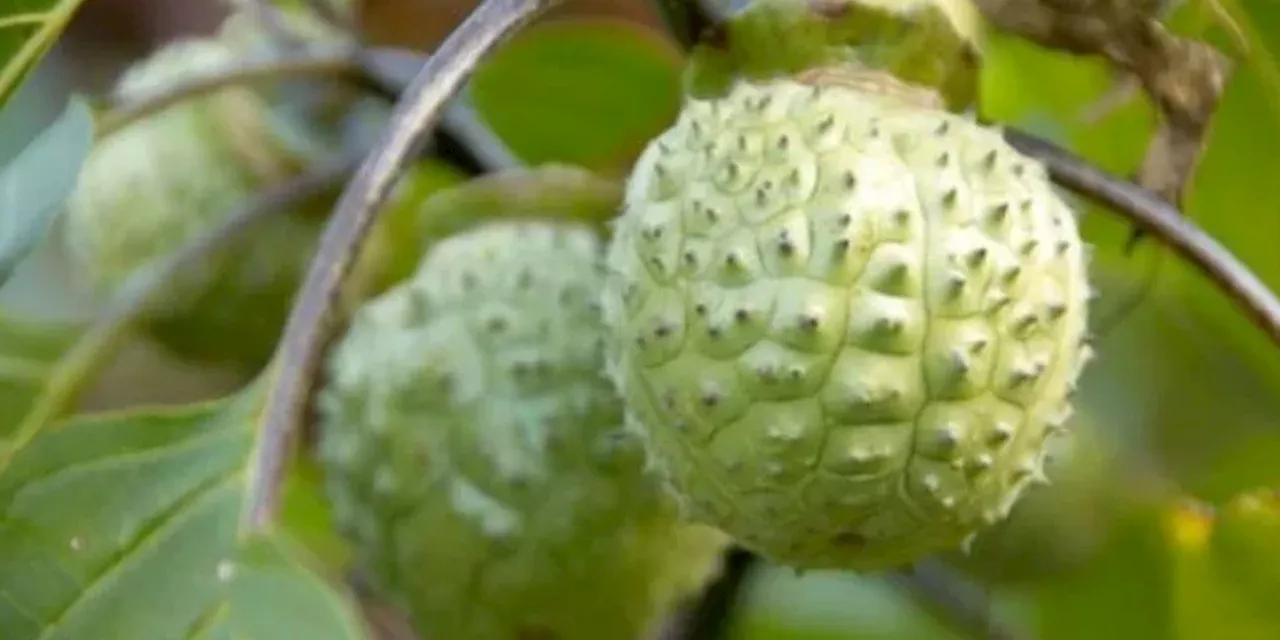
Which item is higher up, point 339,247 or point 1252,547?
point 339,247

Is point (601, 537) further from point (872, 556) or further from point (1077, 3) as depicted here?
point (1077, 3)

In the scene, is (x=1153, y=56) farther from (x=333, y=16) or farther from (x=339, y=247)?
A: (x=333, y=16)

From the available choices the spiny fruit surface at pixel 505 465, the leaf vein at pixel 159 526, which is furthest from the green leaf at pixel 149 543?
the spiny fruit surface at pixel 505 465

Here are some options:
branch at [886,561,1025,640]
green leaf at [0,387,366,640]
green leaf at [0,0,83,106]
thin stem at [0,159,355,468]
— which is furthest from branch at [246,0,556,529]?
branch at [886,561,1025,640]

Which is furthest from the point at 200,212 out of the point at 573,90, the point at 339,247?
the point at 339,247

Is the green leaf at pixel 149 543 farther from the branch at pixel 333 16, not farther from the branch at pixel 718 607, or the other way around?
the branch at pixel 333 16

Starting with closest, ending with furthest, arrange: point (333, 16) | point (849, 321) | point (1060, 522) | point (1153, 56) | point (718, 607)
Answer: point (849, 321) < point (1153, 56) < point (718, 607) < point (1060, 522) < point (333, 16)

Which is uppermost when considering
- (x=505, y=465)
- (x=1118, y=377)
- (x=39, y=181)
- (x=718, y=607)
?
(x=39, y=181)

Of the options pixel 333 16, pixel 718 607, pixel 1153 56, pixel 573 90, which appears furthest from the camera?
pixel 573 90
